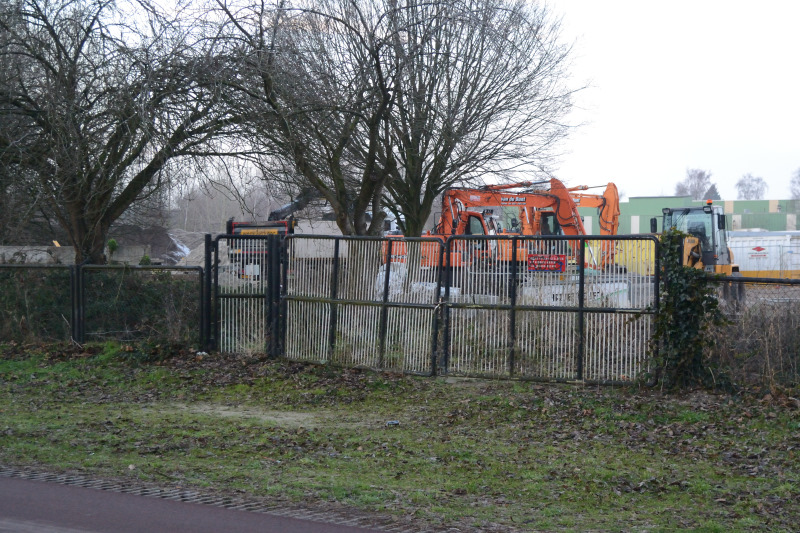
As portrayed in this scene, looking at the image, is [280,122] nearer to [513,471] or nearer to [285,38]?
[285,38]

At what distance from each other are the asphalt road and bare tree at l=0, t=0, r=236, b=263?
7.46 metres

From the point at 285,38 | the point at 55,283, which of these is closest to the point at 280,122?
the point at 285,38

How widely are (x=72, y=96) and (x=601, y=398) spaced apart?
10720 mm

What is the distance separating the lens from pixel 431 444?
8141 millimetres

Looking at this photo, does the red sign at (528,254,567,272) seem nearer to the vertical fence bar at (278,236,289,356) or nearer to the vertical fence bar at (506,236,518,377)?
the vertical fence bar at (506,236,518,377)

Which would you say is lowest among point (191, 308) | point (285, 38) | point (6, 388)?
point (6, 388)

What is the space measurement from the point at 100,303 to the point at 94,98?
398cm

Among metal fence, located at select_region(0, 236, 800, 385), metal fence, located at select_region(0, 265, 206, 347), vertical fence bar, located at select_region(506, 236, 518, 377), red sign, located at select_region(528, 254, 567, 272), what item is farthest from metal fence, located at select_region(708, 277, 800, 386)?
metal fence, located at select_region(0, 265, 206, 347)

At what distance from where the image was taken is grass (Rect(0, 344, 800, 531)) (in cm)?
611

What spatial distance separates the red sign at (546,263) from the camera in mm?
11039

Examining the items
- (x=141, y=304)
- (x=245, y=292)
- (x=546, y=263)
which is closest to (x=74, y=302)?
(x=141, y=304)

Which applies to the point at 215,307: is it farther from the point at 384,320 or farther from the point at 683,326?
the point at 683,326

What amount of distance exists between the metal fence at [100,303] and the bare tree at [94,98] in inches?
62.1

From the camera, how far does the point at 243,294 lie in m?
13.1
